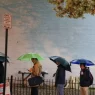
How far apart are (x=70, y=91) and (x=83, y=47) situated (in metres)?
3.74

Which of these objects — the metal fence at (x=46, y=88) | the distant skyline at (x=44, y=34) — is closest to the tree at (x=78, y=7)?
the metal fence at (x=46, y=88)

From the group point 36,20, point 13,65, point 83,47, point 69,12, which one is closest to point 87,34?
point 83,47

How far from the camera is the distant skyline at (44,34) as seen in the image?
19.1m

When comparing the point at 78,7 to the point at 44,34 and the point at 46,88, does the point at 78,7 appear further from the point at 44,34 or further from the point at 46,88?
the point at 44,34

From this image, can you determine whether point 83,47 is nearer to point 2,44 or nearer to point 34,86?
point 2,44

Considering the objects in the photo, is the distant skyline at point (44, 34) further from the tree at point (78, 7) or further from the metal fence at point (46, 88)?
the tree at point (78, 7)

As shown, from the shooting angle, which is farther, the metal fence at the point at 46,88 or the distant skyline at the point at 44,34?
the distant skyline at the point at 44,34

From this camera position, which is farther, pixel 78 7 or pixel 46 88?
pixel 46 88

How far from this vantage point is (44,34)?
19172 millimetres

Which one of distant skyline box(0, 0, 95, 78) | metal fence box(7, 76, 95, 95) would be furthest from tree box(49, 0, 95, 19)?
distant skyline box(0, 0, 95, 78)

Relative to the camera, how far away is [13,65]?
19.3m

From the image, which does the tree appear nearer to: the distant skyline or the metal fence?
the metal fence

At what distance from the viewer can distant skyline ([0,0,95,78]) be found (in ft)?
62.7

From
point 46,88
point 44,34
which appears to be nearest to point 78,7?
point 46,88
